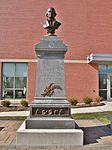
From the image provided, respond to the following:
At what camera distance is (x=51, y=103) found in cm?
793

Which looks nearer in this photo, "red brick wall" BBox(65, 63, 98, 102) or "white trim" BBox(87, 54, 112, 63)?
"white trim" BBox(87, 54, 112, 63)

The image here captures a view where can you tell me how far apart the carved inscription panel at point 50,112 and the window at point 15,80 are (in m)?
17.9

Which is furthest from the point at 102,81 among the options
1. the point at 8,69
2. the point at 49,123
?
the point at 49,123

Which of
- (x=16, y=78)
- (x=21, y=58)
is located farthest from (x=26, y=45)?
(x=16, y=78)

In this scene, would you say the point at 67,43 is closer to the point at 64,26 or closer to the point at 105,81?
the point at 64,26

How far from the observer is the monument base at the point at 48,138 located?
723 cm

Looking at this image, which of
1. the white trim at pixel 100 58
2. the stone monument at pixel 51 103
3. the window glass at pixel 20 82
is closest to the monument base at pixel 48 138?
the stone monument at pixel 51 103

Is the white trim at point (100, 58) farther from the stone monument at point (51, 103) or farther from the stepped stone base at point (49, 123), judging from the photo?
the stepped stone base at point (49, 123)

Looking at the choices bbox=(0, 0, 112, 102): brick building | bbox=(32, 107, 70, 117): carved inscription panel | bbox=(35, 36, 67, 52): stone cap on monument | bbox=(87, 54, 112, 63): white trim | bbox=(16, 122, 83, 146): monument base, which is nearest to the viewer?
bbox=(16, 122, 83, 146): monument base

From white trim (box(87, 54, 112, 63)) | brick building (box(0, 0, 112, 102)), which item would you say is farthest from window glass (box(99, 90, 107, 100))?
white trim (box(87, 54, 112, 63))

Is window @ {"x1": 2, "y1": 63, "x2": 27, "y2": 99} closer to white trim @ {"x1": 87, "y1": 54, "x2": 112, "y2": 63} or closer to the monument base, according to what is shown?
white trim @ {"x1": 87, "y1": 54, "x2": 112, "y2": 63}

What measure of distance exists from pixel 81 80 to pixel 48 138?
725 inches

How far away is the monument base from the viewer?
7234 millimetres

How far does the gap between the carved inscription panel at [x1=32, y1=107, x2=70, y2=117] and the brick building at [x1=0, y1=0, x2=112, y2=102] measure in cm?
1730
